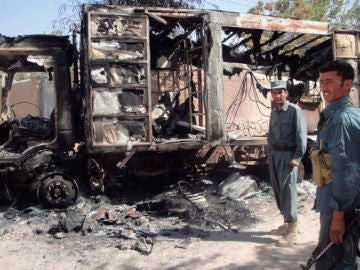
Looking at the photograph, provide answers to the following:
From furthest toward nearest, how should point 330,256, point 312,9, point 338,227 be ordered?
point 312,9 → point 330,256 → point 338,227

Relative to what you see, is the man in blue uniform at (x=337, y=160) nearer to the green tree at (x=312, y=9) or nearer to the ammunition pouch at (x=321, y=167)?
A: the ammunition pouch at (x=321, y=167)

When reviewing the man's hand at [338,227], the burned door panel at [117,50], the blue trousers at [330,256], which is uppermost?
the burned door panel at [117,50]

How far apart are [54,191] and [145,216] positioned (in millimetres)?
1428

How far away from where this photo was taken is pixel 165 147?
6168 millimetres

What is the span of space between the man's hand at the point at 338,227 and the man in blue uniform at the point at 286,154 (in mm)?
2128

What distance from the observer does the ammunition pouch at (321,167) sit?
240 cm

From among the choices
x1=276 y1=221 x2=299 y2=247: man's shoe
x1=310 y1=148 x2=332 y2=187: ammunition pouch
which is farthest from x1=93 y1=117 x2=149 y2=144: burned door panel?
x1=310 y1=148 x2=332 y2=187: ammunition pouch

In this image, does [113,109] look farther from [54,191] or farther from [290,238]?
[290,238]

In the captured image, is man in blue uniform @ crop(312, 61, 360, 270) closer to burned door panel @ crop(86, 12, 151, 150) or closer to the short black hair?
the short black hair

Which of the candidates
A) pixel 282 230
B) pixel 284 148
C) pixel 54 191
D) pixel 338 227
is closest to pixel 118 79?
pixel 54 191

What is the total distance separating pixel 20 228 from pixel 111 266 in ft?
6.42

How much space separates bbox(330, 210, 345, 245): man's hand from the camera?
7.23 feet

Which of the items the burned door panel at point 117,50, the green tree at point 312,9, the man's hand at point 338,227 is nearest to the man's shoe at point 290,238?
the man's hand at point 338,227

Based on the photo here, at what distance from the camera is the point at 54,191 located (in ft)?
18.9
